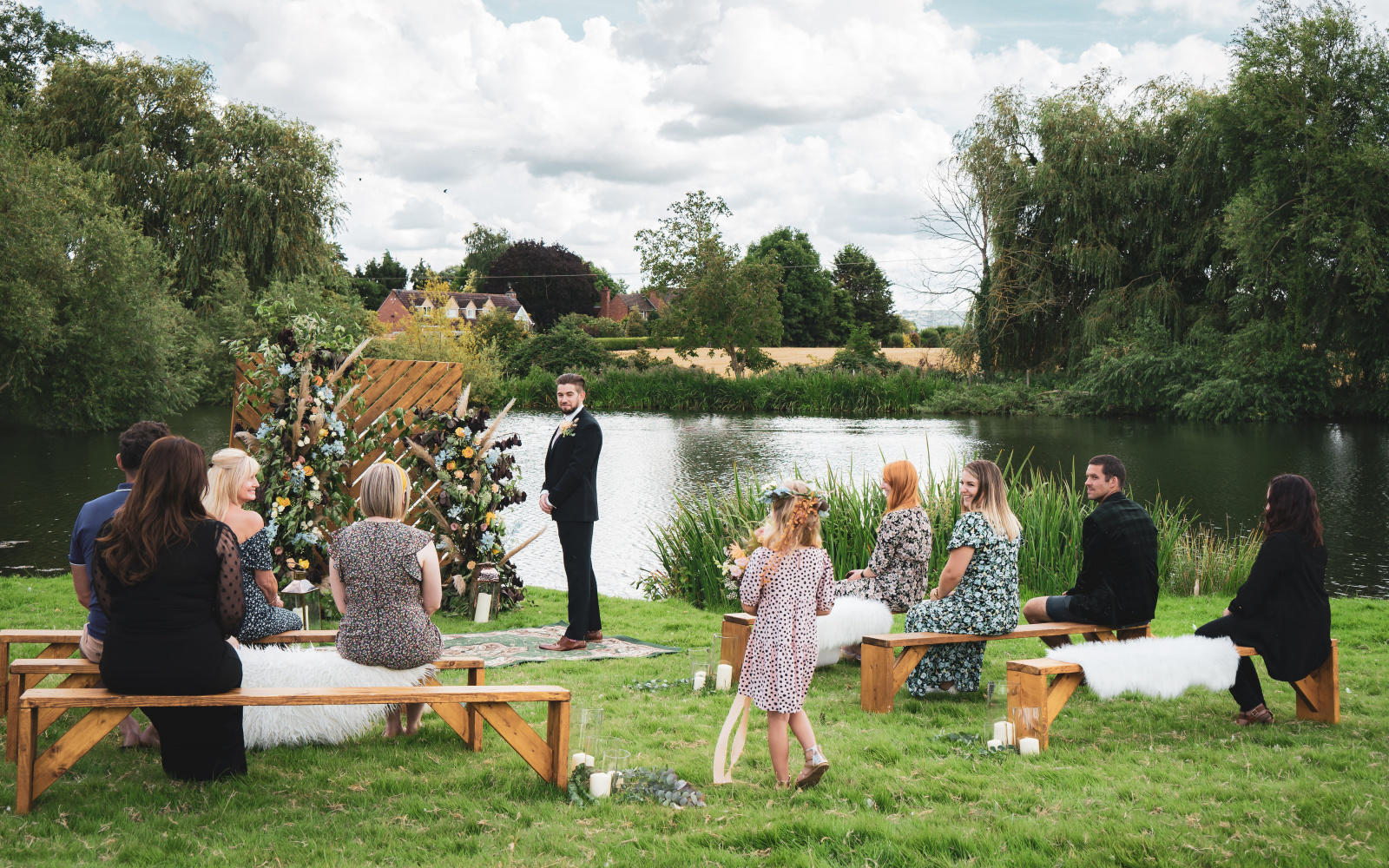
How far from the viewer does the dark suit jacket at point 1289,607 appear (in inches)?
199

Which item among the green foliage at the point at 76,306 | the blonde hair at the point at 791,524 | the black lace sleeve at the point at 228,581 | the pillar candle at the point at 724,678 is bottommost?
the pillar candle at the point at 724,678

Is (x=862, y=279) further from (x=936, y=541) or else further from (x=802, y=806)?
(x=802, y=806)

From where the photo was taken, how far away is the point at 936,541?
9891mm

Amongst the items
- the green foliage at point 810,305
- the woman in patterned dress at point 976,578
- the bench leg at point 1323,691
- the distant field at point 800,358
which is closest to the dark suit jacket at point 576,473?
the woman in patterned dress at point 976,578

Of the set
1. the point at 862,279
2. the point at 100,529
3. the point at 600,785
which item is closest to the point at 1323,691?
the point at 600,785

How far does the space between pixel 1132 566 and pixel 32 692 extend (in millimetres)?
5378

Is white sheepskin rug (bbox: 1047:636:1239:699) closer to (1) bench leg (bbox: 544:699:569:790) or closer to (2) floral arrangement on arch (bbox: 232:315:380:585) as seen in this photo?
(1) bench leg (bbox: 544:699:569:790)

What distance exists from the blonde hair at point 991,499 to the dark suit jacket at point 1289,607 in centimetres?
122

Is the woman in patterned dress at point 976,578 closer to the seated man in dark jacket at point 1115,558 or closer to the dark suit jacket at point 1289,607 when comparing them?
the seated man in dark jacket at point 1115,558

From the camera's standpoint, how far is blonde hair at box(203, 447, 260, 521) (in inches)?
192

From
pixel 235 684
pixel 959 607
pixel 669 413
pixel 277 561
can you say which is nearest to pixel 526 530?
pixel 277 561

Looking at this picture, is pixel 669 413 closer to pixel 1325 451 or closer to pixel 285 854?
pixel 1325 451

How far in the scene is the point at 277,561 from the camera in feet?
26.4

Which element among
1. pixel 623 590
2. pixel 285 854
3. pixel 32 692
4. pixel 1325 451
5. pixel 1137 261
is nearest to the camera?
pixel 285 854
